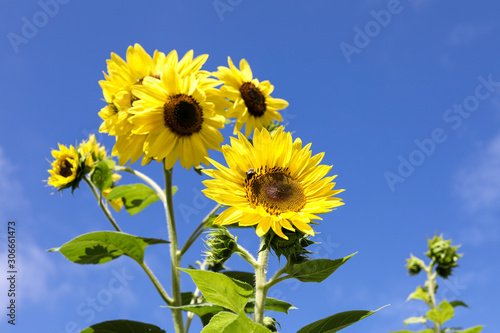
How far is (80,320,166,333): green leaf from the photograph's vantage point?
2.40 m

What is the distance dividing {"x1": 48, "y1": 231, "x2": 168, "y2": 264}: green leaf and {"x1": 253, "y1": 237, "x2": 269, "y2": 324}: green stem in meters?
0.87

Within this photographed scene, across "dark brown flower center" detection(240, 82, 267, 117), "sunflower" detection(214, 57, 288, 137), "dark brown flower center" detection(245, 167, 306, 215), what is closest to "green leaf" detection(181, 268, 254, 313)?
"dark brown flower center" detection(245, 167, 306, 215)

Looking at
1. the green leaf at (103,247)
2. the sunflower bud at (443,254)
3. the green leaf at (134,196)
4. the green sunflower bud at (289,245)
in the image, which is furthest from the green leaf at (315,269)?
the sunflower bud at (443,254)

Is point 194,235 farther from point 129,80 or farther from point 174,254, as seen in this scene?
point 129,80

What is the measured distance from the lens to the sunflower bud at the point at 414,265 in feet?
17.6

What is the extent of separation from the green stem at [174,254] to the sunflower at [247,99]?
50 centimetres

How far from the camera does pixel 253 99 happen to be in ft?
8.95

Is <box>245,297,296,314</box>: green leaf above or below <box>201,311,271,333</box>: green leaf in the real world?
above

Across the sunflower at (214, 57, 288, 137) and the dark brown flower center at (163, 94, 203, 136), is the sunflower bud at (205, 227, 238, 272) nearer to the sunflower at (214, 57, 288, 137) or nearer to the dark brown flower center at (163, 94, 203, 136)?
the dark brown flower center at (163, 94, 203, 136)

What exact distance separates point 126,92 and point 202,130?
428 mm

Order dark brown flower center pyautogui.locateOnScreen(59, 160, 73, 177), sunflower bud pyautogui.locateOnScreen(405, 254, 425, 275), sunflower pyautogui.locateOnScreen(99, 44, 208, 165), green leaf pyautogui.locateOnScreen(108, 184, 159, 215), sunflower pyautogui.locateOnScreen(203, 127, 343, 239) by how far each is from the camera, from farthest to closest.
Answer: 1. sunflower bud pyautogui.locateOnScreen(405, 254, 425, 275)
2. dark brown flower center pyautogui.locateOnScreen(59, 160, 73, 177)
3. green leaf pyautogui.locateOnScreen(108, 184, 159, 215)
4. sunflower pyautogui.locateOnScreen(99, 44, 208, 165)
5. sunflower pyautogui.locateOnScreen(203, 127, 343, 239)

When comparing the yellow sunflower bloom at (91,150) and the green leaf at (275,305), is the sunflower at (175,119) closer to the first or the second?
the green leaf at (275,305)

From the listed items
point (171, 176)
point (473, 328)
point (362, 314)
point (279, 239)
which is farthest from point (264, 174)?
point (473, 328)

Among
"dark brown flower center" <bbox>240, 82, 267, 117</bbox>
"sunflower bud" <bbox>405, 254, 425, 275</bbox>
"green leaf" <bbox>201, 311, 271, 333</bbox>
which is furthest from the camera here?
"sunflower bud" <bbox>405, 254, 425, 275</bbox>
